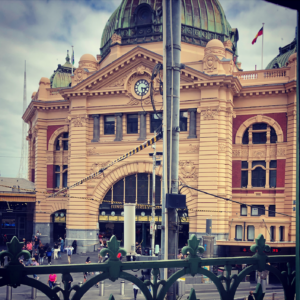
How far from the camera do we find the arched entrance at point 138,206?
37.5 meters

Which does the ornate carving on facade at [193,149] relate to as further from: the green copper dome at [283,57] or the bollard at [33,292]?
the bollard at [33,292]

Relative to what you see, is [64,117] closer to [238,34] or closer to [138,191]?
[138,191]

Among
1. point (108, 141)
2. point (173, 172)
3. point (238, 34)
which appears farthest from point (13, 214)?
point (173, 172)

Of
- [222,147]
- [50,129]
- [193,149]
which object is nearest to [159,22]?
[193,149]

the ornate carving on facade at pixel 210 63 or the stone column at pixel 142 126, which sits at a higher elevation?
the ornate carving on facade at pixel 210 63

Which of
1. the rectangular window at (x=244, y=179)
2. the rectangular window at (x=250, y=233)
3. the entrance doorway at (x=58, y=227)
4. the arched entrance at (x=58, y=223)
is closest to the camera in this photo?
the rectangular window at (x=250, y=233)

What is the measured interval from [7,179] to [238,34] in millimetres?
33307

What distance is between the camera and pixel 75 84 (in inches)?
1587

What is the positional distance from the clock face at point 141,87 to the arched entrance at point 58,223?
16164mm

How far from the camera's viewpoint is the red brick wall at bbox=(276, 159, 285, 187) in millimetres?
36469

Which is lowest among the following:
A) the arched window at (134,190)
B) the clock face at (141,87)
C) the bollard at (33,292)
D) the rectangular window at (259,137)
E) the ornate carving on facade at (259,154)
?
the bollard at (33,292)

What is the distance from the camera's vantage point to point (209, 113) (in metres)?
35.7

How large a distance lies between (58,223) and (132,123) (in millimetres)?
15233

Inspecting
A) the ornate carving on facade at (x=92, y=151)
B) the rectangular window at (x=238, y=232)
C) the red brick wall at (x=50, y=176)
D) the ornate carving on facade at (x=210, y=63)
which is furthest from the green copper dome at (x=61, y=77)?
the rectangular window at (x=238, y=232)
